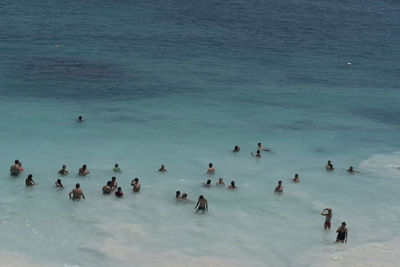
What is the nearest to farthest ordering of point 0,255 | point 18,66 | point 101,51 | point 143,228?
point 0,255
point 143,228
point 18,66
point 101,51

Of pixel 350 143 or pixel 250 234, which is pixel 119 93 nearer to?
pixel 350 143

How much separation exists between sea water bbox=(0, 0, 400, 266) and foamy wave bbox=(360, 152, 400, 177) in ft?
0.46

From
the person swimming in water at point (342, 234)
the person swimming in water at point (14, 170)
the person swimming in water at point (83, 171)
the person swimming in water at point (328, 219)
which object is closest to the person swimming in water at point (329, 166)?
the person swimming in water at point (328, 219)

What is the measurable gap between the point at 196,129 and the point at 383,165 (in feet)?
46.5

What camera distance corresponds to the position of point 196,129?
44875 millimetres

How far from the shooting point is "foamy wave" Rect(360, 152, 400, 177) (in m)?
39.7

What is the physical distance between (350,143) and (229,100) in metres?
11.7

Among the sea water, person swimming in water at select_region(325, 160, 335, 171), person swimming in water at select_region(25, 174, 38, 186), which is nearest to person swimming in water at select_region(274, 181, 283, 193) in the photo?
the sea water

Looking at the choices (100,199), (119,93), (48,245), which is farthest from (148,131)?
(48,245)

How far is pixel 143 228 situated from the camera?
3045 centimetres

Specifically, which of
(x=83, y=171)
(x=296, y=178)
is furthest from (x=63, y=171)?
(x=296, y=178)

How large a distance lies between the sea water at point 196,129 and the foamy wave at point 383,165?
14 cm

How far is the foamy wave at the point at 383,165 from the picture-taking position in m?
39.7

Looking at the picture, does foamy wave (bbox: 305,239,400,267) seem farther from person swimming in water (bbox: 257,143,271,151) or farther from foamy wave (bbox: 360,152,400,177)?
person swimming in water (bbox: 257,143,271,151)
